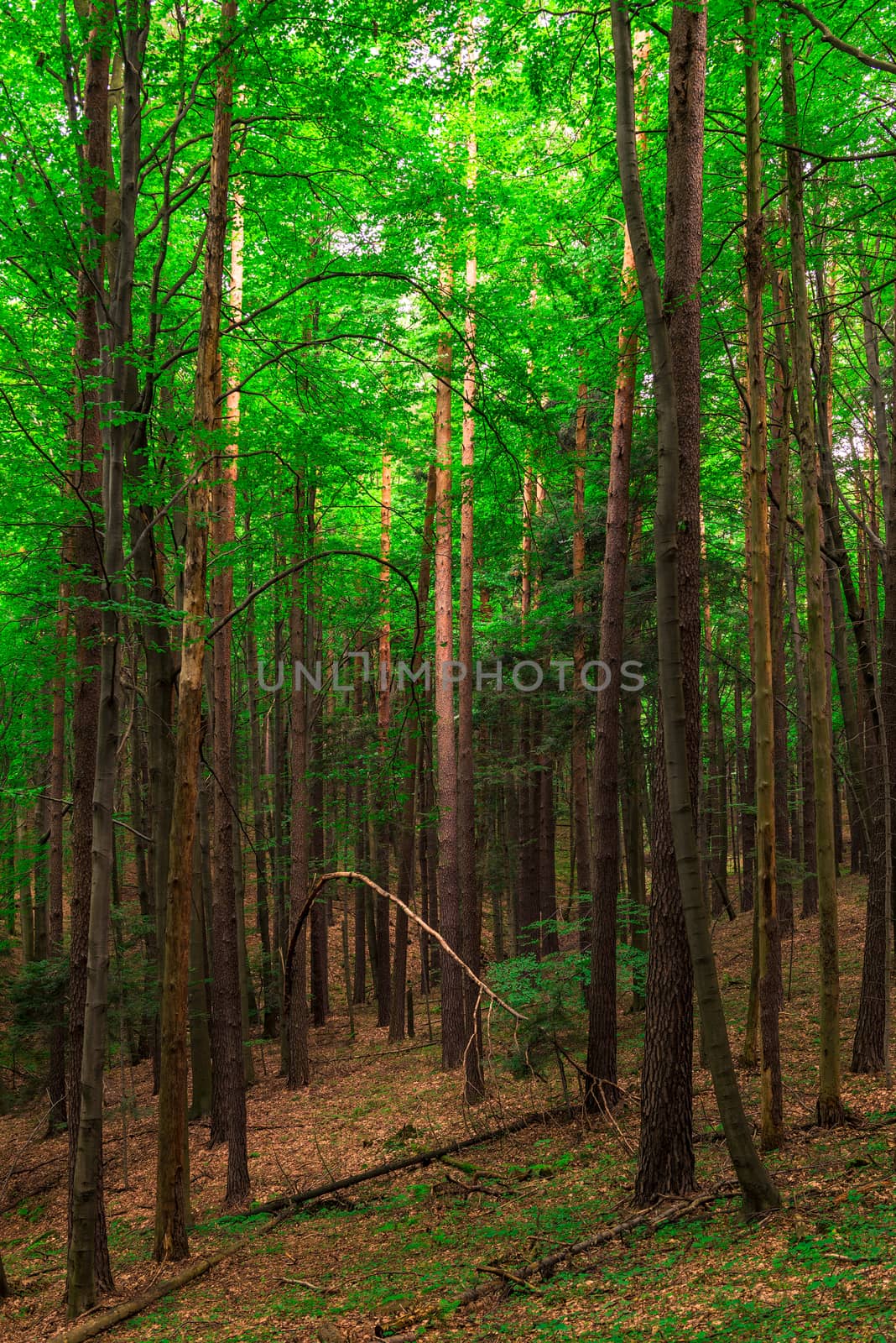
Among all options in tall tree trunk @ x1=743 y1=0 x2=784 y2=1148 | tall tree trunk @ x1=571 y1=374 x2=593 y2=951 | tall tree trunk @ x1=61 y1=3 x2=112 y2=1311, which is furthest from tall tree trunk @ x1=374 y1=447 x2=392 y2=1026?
tall tree trunk @ x1=743 y1=0 x2=784 y2=1148

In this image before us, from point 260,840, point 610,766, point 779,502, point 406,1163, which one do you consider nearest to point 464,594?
point 610,766

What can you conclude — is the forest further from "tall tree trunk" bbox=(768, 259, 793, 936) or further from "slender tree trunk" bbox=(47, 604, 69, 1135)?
"slender tree trunk" bbox=(47, 604, 69, 1135)

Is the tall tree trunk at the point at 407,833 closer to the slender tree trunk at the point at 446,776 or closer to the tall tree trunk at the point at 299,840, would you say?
the slender tree trunk at the point at 446,776

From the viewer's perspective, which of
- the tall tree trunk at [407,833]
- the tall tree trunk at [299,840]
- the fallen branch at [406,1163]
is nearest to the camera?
the fallen branch at [406,1163]

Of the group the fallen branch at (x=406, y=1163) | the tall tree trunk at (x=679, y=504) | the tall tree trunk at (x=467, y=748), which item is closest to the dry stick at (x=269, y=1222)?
the fallen branch at (x=406, y=1163)

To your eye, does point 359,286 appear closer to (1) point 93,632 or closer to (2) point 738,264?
(2) point 738,264

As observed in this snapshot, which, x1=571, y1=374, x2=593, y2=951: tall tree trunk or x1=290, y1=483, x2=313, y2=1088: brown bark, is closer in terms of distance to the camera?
x1=571, y1=374, x2=593, y2=951: tall tree trunk

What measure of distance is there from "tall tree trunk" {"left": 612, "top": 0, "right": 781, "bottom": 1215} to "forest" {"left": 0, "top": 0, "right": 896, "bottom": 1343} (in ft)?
0.10

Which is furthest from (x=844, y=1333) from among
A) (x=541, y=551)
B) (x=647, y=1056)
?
(x=541, y=551)

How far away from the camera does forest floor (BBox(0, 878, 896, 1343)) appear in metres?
4.53

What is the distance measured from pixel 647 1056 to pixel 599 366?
24.6 feet

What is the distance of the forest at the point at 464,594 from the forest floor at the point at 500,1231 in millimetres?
52

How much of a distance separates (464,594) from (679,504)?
726cm

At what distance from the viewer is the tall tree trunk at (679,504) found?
17.2ft
